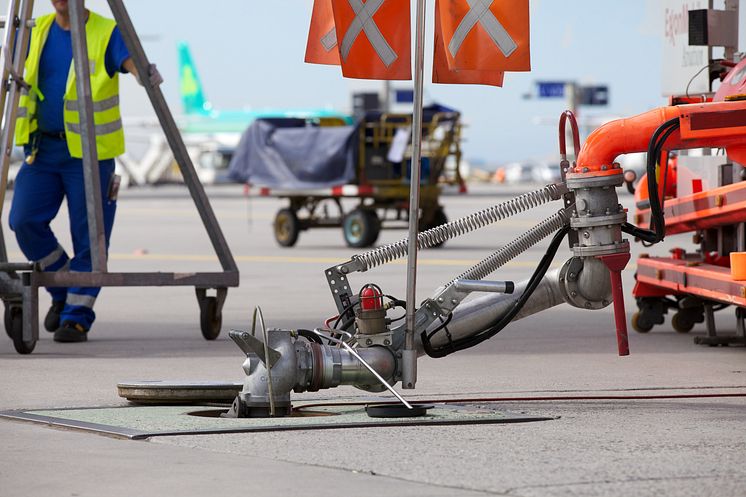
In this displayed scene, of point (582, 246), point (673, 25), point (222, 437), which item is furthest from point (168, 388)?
point (673, 25)

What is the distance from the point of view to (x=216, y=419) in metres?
5.96

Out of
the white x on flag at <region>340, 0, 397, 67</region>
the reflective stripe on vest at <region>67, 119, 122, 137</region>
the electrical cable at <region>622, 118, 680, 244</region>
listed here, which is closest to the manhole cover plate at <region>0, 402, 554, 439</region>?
the electrical cable at <region>622, 118, 680, 244</region>

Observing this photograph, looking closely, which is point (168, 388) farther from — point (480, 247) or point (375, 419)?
point (480, 247)

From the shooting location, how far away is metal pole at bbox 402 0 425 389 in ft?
19.2

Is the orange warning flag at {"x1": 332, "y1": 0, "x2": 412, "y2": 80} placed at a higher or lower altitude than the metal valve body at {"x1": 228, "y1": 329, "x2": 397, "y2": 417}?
higher

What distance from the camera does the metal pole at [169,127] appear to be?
908 centimetres

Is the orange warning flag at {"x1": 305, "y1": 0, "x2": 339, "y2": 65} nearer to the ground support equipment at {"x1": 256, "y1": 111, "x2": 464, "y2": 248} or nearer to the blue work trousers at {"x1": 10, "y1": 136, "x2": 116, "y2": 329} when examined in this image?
the blue work trousers at {"x1": 10, "y1": 136, "x2": 116, "y2": 329}

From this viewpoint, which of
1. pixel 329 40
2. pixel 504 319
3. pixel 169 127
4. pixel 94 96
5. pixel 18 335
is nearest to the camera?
pixel 504 319

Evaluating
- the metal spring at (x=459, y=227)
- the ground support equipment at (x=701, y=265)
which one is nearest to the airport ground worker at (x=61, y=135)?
the ground support equipment at (x=701, y=265)

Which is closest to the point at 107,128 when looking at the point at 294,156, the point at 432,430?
the point at 432,430

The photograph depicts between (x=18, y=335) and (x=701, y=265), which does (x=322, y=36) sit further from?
(x=701, y=265)

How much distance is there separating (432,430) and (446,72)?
1.49 metres

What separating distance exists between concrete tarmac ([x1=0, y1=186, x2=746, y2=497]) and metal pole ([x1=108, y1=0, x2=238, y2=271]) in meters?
0.63

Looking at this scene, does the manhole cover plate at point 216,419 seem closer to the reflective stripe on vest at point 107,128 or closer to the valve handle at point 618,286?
the valve handle at point 618,286
